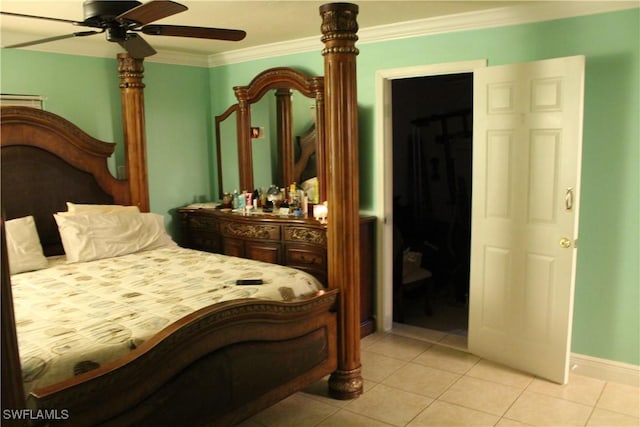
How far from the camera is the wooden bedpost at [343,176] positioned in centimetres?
283

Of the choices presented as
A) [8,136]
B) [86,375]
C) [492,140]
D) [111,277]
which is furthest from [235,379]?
[8,136]

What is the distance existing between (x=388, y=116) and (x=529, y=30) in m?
1.15

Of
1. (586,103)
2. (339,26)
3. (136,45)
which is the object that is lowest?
(586,103)

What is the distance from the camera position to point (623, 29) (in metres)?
3.03

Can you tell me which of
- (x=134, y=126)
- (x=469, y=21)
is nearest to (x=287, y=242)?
(x=134, y=126)

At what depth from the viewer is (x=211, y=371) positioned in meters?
2.32

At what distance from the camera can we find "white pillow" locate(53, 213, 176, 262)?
3.68 metres

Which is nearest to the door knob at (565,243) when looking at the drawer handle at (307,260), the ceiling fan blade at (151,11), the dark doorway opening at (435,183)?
the dark doorway opening at (435,183)

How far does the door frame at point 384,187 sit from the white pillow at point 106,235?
173 cm

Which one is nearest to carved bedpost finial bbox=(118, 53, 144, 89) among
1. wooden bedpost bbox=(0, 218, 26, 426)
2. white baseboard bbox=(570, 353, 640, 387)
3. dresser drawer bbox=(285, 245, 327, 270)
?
dresser drawer bbox=(285, 245, 327, 270)

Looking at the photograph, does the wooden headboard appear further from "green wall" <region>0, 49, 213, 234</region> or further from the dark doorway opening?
the dark doorway opening

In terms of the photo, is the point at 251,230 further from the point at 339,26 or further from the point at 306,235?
the point at 339,26

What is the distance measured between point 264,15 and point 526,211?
213cm

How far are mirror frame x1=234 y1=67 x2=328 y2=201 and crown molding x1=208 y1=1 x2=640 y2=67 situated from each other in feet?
0.79
